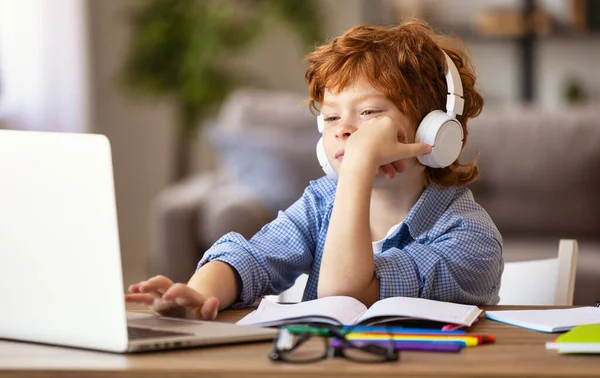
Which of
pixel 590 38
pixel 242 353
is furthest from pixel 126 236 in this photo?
pixel 242 353

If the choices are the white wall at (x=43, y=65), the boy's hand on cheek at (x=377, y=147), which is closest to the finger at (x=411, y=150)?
the boy's hand on cheek at (x=377, y=147)

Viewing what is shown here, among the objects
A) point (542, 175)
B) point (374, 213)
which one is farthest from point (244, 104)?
point (374, 213)

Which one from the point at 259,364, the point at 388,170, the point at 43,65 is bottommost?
the point at 259,364

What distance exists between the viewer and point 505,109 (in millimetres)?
3572

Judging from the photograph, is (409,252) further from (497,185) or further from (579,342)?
(497,185)

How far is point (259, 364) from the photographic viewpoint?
836 millimetres

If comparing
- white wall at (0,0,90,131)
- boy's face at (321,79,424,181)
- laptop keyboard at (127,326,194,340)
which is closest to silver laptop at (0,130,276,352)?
laptop keyboard at (127,326,194,340)

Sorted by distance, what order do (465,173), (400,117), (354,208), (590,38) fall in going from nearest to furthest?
(354,208) < (400,117) < (465,173) < (590,38)

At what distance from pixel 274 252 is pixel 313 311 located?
0.95ft

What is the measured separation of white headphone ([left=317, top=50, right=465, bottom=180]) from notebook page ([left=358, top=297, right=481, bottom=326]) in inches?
8.8

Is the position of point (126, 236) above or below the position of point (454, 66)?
below

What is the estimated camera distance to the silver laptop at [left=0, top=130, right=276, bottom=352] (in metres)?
0.85

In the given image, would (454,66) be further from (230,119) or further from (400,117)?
(230,119)

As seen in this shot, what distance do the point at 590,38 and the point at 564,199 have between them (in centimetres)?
231
